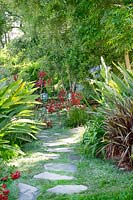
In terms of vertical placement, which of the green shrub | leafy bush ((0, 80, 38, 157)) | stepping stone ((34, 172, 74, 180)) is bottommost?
stepping stone ((34, 172, 74, 180))

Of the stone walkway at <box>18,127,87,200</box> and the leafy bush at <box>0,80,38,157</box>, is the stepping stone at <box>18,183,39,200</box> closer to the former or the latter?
the stone walkway at <box>18,127,87,200</box>

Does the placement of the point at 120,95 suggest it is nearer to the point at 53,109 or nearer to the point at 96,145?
the point at 96,145

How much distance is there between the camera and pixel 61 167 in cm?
414

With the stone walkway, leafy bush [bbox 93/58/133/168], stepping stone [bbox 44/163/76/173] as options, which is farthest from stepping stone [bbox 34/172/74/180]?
leafy bush [bbox 93/58/133/168]

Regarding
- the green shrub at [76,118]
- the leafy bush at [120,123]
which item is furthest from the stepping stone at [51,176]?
the green shrub at [76,118]

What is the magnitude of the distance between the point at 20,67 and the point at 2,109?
750cm

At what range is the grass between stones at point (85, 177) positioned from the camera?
10.2ft

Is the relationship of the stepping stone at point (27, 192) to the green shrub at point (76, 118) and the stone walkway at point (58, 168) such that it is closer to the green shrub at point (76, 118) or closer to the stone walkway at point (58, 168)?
the stone walkway at point (58, 168)

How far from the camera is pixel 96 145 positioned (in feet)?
15.0

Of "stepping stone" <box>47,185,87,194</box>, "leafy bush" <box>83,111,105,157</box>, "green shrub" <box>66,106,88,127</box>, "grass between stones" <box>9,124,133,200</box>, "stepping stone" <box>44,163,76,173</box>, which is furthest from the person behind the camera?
"green shrub" <box>66,106,88,127</box>

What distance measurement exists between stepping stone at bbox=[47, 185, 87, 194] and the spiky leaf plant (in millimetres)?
909

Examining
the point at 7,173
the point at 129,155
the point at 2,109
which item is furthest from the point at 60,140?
the point at 7,173

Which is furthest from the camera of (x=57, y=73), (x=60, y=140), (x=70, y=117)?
(x=57, y=73)

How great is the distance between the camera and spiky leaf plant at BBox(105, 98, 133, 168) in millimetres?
4191
